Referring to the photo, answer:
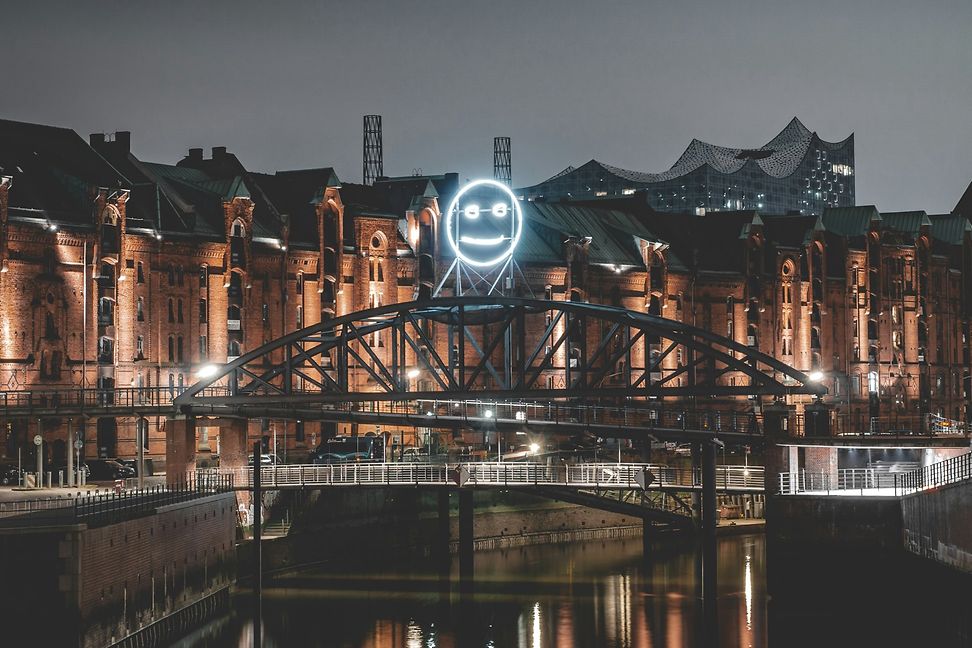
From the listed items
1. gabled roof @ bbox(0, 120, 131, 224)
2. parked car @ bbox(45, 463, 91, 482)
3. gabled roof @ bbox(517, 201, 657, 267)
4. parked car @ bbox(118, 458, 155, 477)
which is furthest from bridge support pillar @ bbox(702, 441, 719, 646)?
gabled roof @ bbox(517, 201, 657, 267)

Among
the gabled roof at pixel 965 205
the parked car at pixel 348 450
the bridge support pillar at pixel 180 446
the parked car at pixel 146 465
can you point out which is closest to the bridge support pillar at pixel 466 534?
the parked car at pixel 348 450

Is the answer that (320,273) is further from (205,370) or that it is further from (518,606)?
(518,606)

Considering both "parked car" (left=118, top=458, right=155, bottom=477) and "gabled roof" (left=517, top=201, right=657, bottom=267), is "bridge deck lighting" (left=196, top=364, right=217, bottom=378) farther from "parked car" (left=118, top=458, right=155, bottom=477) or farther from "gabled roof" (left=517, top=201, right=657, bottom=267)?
"gabled roof" (left=517, top=201, right=657, bottom=267)

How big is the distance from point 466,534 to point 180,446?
14719mm

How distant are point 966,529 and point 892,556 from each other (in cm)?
964

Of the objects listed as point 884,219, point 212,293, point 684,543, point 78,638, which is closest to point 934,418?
point 884,219

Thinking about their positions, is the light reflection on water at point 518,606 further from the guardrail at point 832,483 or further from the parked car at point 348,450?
the parked car at point 348,450

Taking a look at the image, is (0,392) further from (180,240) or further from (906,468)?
(906,468)

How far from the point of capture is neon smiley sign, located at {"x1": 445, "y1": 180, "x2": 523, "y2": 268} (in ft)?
347

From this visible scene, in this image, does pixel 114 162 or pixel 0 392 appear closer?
pixel 0 392

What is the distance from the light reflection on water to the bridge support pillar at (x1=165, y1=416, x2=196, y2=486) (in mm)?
6491

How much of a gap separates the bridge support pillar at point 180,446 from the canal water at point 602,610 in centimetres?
644

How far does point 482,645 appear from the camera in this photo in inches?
2552

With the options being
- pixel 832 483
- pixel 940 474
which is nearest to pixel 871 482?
pixel 832 483
